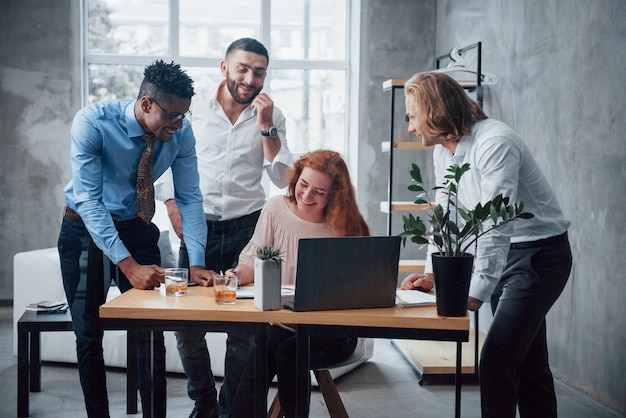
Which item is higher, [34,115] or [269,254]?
[34,115]

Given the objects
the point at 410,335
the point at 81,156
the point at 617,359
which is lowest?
the point at 617,359

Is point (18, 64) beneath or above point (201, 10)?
beneath

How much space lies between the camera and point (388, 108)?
5418mm

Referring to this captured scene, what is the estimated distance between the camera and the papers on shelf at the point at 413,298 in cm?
196

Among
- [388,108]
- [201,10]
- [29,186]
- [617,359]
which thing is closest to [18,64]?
[29,186]

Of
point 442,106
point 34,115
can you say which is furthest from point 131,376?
point 34,115

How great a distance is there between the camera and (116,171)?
2422mm

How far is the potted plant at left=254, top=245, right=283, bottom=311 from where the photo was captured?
1.88 m

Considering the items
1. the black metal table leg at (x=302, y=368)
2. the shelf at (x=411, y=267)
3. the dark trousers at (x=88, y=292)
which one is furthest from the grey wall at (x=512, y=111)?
the dark trousers at (x=88, y=292)

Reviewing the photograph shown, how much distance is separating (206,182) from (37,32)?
2869mm

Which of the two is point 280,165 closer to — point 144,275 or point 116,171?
point 116,171

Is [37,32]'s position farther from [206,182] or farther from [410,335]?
[410,335]

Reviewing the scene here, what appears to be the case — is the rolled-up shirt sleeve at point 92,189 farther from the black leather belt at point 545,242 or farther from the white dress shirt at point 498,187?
the black leather belt at point 545,242

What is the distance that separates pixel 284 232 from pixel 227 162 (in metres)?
0.65
